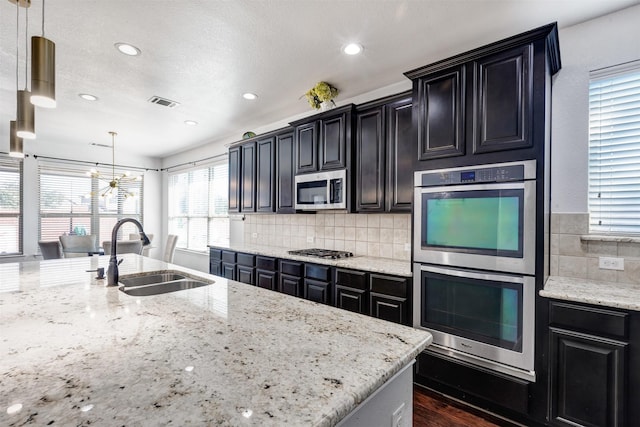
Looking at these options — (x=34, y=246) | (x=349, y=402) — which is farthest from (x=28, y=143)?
(x=349, y=402)

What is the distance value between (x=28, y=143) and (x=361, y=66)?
6.18 m

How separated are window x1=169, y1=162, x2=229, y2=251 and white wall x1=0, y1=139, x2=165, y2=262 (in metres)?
0.49

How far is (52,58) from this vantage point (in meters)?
1.33

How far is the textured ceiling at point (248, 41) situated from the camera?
206cm

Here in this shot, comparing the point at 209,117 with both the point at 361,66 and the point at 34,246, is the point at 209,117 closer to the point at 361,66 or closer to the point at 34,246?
the point at 361,66

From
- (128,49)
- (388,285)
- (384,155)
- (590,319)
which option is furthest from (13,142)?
(590,319)

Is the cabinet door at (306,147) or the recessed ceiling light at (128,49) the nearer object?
the recessed ceiling light at (128,49)

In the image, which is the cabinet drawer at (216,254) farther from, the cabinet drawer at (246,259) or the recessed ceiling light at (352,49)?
the recessed ceiling light at (352,49)

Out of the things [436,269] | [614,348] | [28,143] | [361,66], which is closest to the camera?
[614,348]

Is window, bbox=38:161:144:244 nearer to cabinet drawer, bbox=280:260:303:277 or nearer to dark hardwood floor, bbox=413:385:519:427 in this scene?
cabinet drawer, bbox=280:260:303:277

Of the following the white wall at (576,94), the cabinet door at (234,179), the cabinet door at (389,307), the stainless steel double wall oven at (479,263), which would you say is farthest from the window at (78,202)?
the white wall at (576,94)

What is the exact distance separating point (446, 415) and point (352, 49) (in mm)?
2844

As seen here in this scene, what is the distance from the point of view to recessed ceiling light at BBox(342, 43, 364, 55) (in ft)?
8.16

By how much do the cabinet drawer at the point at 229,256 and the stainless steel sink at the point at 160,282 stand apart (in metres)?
1.86
